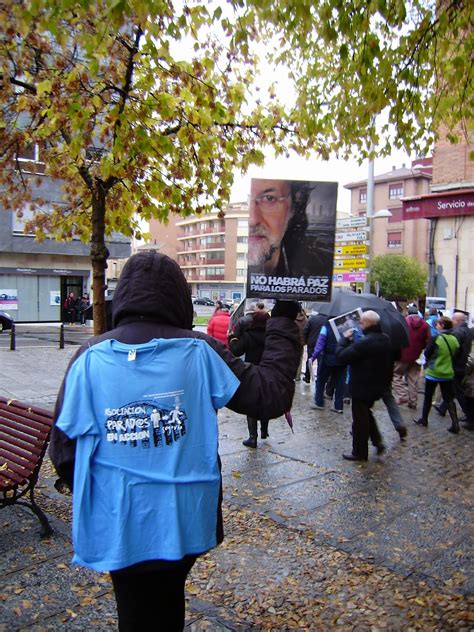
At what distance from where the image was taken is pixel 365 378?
22.2 feet

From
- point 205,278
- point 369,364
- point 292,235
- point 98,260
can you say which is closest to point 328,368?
point 369,364

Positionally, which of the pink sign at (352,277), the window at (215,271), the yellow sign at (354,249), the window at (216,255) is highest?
the window at (216,255)

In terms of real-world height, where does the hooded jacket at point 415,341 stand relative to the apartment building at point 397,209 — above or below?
below

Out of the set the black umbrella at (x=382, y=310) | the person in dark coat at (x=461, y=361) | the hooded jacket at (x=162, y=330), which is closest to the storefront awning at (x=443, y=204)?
the person in dark coat at (x=461, y=361)

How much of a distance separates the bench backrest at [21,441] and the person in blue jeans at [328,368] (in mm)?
5982

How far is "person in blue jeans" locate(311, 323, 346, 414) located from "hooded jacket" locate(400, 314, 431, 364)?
1.29 m

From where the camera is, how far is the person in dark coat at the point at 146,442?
1.93m

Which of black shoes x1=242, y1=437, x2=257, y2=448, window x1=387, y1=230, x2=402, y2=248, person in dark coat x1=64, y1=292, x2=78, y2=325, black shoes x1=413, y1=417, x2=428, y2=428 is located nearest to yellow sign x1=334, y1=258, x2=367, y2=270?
black shoes x1=413, y1=417, x2=428, y2=428

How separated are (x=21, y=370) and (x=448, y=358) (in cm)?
978

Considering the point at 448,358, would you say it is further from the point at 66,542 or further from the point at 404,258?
the point at 404,258

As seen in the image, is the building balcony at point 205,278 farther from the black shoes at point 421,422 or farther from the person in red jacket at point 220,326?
the black shoes at point 421,422

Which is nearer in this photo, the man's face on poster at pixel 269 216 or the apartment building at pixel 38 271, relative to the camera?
the man's face on poster at pixel 269 216

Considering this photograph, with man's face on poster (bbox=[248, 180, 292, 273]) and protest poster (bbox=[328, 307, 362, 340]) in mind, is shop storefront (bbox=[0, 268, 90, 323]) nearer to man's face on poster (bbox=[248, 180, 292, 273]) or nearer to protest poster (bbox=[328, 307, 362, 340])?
protest poster (bbox=[328, 307, 362, 340])

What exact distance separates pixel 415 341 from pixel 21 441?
7.53 m
